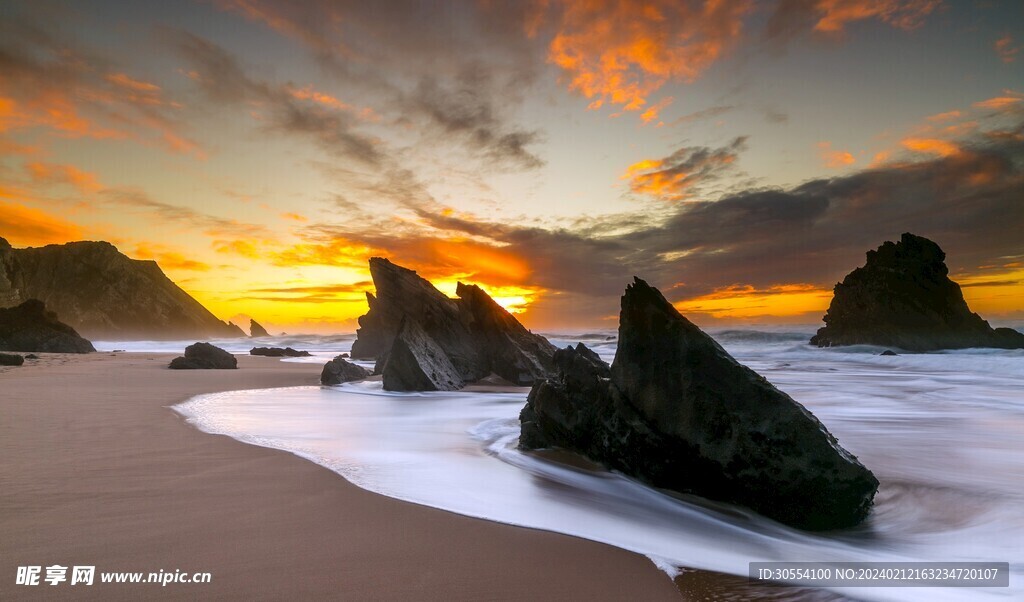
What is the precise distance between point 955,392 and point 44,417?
63.8 feet

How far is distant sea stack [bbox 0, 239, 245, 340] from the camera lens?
83.3 meters

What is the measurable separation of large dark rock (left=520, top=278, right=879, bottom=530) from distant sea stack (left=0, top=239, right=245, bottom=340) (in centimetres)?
9839

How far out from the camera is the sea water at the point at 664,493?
3.16 metres

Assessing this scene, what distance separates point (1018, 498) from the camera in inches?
173

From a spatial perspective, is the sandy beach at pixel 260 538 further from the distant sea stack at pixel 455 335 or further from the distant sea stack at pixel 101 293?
Result: the distant sea stack at pixel 101 293

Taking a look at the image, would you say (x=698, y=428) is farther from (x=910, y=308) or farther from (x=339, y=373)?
(x=910, y=308)

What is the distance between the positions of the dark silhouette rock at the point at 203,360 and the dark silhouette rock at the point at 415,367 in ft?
33.1

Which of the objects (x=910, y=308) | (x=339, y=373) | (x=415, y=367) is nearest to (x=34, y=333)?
(x=339, y=373)

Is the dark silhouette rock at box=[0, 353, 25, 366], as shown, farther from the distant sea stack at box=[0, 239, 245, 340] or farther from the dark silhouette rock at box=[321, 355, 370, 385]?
the distant sea stack at box=[0, 239, 245, 340]

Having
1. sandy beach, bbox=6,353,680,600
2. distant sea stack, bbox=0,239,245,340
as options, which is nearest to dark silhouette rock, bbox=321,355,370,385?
sandy beach, bbox=6,353,680,600

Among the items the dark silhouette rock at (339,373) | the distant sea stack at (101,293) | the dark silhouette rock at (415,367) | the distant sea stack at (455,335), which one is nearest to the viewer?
the dark silhouette rock at (415,367)

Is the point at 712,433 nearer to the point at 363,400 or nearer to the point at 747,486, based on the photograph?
the point at 747,486

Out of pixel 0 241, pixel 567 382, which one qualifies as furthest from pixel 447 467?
pixel 0 241

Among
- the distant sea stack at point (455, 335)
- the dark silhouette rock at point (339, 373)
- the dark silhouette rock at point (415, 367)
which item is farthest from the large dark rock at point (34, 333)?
the dark silhouette rock at point (415, 367)
